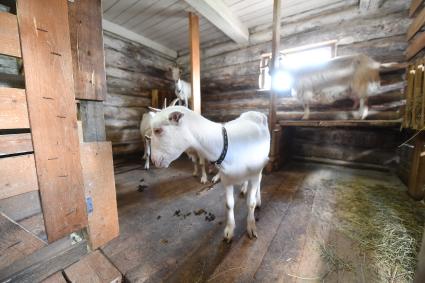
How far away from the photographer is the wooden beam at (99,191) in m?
1.54

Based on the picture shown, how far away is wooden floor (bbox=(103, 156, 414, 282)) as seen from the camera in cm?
139

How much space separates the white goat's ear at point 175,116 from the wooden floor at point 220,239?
1.23 meters

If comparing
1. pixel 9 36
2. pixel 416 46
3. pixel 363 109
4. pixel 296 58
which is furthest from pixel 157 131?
pixel 296 58

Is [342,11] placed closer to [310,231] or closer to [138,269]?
[310,231]

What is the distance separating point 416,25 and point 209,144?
4.33 meters

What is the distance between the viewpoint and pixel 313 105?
179 inches

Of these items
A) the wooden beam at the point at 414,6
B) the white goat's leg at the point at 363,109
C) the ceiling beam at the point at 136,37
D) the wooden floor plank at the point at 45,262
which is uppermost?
the ceiling beam at the point at 136,37

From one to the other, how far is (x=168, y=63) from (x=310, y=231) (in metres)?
6.92

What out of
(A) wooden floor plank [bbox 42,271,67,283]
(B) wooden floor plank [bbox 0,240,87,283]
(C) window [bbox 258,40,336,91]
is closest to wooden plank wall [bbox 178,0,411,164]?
(C) window [bbox 258,40,336,91]

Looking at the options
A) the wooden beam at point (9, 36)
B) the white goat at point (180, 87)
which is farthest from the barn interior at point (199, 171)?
the white goat at point (180, 87)

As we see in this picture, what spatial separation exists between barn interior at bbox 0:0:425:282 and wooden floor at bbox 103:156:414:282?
1 cm

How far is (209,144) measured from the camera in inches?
61.9

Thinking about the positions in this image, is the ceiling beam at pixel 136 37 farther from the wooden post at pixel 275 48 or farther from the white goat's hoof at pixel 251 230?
the white goat's hoof at pixel 251 230

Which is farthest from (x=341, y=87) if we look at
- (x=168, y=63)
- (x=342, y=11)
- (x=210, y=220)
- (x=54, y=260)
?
(x=168, y=63)
